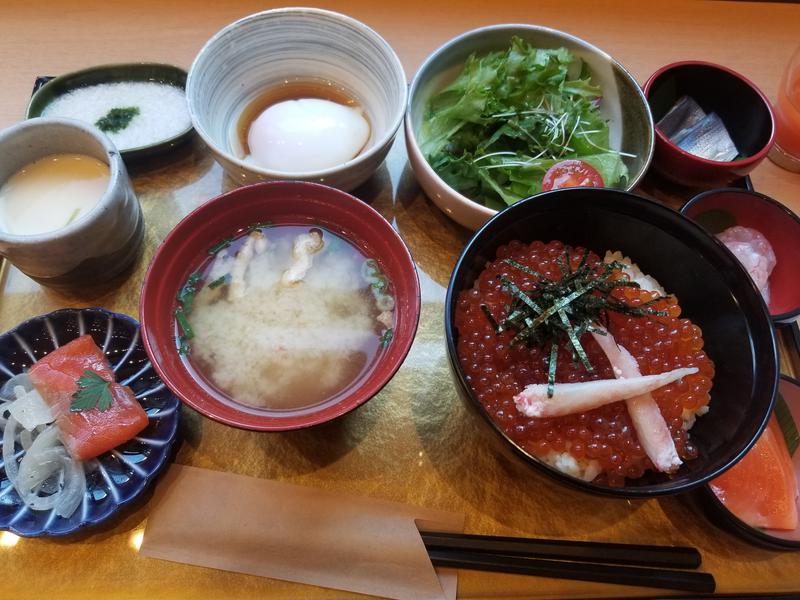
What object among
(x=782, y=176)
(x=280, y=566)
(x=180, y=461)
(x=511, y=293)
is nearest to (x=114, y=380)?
(x=180, y=461)

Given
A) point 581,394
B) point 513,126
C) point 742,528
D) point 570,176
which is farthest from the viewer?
point 513,126

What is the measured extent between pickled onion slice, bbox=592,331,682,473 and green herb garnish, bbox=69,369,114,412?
3.77 feet

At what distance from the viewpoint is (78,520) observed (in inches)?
48.9

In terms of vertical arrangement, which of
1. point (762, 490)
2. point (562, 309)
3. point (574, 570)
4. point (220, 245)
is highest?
point (562, 309)

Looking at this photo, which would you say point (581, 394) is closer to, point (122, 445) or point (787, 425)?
point (787, 425)

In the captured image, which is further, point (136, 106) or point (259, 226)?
point (136, 106)

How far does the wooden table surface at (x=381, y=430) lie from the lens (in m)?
1.31

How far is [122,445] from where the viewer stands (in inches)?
A: 53.3

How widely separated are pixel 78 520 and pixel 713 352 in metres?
1.52

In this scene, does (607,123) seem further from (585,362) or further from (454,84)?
(585,362)

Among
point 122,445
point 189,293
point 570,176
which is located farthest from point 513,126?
point 122,445

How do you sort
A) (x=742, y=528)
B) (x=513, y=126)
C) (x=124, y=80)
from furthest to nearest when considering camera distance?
(x=124, y=80) → (x=513, y=126) → (x=742, y=528)

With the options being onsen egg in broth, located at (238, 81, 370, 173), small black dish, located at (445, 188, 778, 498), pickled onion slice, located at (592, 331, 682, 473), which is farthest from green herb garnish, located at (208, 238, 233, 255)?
pickled onion slice, located at (592, 331, 682, 473)

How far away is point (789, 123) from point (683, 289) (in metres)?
1.04
